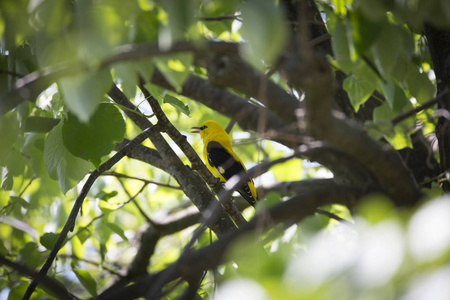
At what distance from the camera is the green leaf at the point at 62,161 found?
1.95 meters

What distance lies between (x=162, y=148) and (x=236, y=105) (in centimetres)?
132

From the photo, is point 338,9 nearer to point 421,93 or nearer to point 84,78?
point 421,93

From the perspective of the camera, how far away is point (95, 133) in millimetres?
1877

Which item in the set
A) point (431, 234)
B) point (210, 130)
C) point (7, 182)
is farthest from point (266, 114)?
point (210, 130)

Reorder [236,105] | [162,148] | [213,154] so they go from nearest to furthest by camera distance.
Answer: [236,105]
[162,148]
[213,154]

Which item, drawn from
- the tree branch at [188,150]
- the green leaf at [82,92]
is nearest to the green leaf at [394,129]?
the green leaf at [82,92]

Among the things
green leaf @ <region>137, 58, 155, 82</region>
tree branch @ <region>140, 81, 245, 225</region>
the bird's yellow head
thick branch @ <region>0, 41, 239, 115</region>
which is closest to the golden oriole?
the bird's yellow head

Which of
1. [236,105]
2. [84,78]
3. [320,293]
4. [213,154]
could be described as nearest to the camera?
[320,293]

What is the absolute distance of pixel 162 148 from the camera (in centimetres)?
263

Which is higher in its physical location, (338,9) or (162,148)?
(338,9)

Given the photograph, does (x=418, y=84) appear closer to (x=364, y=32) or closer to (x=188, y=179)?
(x=364, y=32)

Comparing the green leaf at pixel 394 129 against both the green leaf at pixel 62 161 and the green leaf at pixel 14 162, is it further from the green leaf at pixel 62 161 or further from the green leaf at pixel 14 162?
the green leaf at pixel 14 162

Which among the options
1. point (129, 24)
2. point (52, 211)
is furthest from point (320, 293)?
point (52, 211)

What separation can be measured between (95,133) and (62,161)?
0.24m
